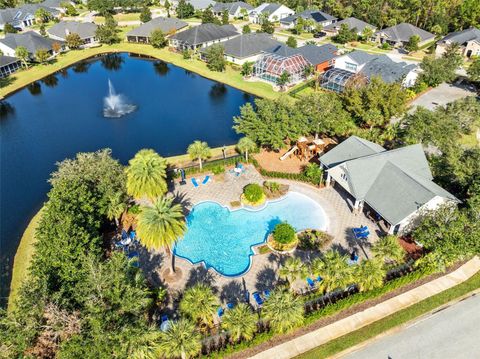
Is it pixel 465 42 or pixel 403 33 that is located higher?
pixel 465 42

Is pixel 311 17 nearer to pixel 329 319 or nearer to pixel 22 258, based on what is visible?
pixel 329 319

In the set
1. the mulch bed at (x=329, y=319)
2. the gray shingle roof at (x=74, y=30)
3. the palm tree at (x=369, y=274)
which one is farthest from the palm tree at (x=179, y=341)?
the gray shingle roof at (x=74, y=30)

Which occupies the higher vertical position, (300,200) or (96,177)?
(96,177)

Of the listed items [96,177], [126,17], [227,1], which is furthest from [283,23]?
[96,177]

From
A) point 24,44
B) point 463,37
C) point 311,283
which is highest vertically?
point 463,37

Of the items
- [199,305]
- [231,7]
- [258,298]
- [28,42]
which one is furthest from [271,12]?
[199,305]

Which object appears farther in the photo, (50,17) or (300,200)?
(50,17)

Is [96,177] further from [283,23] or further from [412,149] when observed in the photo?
[283,23]
